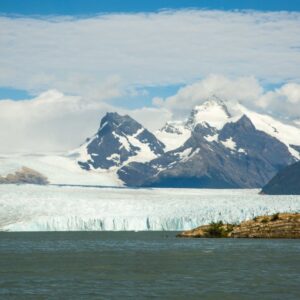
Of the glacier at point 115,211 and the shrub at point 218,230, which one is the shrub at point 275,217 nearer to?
the shrub at point 218,230

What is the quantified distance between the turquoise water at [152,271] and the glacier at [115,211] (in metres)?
25.8

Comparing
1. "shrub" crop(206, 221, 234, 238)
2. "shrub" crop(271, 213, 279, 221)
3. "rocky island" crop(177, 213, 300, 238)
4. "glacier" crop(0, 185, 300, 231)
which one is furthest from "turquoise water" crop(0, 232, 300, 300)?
"glacier" crop(0, 185, 300, 231)

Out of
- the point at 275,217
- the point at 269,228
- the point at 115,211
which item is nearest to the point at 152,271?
the point at 275,217

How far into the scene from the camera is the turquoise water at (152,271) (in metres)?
42.0

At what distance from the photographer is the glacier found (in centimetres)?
10650

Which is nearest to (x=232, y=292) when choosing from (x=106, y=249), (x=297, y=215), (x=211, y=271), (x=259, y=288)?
(x=259, y=288)

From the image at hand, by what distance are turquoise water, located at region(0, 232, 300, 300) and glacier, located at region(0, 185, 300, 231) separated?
25.8 m

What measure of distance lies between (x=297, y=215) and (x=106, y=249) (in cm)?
2591

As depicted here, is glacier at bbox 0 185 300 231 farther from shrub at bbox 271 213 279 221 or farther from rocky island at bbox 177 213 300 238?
shrub at bbox 271 213 279 221

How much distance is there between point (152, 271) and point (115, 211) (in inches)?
2309

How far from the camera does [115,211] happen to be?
11169 centimetres

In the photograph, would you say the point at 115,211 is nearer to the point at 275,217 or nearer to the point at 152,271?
the point at 275,217

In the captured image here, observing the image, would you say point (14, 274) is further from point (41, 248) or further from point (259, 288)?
point (41, 248)

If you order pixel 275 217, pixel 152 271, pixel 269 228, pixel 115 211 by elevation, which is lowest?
pixel 152 271
